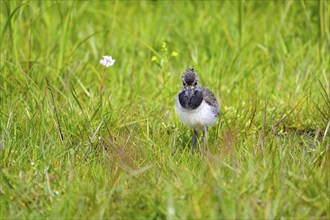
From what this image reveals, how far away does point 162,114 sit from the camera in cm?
615

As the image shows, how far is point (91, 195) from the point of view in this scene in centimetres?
431

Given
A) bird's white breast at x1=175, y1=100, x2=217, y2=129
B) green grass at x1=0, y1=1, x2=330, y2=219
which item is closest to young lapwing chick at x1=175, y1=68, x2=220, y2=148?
bird's white breast at x1=175, y1=100, x2=217, y2=129

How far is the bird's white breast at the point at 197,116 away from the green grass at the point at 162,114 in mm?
126

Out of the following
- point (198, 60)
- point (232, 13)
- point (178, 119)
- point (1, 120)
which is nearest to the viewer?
point (1, 120)

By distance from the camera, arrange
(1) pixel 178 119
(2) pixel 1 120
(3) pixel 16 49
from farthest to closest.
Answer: (3) pixel 16 49 → (1) pixel 178 119 → (2) pixel 1 120

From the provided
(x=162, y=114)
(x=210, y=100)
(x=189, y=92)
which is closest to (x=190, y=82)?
(x=189, y=92)

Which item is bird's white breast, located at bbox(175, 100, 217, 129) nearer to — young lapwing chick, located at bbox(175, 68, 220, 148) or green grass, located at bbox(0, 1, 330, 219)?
young lapwing chick, located at bbox(175, 68, 220, 148)

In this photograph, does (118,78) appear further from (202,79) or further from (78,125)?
(78,125)

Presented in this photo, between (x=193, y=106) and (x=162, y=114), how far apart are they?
0.71m

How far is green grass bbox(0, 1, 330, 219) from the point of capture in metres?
4.29

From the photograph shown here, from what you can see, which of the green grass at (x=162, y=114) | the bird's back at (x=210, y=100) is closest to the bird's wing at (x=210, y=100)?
the bird's back at (x=210, y=100)

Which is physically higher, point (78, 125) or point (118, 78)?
point (118, 78)

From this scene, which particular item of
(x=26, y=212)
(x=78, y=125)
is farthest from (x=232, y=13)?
(x=26, y=212)

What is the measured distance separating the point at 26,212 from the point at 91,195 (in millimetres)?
362
